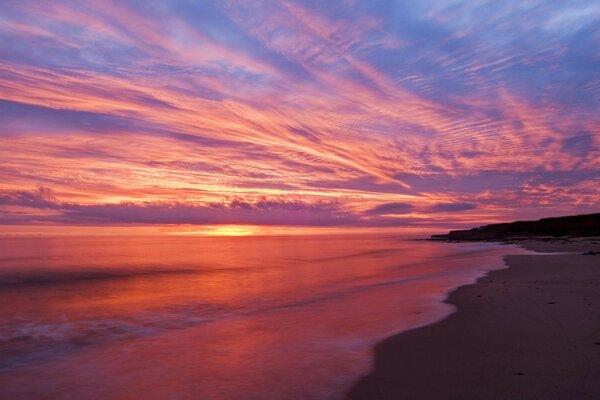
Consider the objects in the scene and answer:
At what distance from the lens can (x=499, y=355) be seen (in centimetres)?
771

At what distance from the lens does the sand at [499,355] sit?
6.12 meters

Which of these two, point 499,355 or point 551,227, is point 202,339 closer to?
point 499,355

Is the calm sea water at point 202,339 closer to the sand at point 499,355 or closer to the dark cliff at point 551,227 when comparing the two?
the sand at point 499,355

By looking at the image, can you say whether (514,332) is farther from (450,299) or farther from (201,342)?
(201,342)

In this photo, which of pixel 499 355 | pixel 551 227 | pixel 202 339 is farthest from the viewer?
pixel 551 227

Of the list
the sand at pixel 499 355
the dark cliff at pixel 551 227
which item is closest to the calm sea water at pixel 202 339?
the sand at pixel 499 355

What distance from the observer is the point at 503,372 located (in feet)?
22.3

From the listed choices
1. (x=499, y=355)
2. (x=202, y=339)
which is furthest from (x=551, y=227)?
(x=202, y=339)

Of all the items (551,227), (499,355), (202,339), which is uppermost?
(551,227)

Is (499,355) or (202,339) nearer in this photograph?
(499,355)

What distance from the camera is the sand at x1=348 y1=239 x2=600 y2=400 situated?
612 centimetres

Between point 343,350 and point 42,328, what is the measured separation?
380 inches

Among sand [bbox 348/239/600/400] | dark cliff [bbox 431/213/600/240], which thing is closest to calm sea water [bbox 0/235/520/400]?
sand [bbox 348/239/600/400]

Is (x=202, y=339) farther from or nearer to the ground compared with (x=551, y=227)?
nearer to the ground
